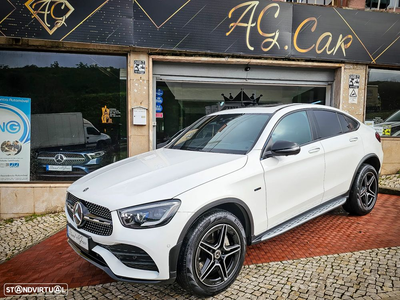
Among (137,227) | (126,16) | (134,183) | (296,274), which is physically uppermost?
(126,16)

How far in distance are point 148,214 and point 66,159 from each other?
4.44 m

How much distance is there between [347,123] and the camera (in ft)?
13.8

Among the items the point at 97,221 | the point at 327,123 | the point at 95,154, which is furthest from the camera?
the point at 95,154

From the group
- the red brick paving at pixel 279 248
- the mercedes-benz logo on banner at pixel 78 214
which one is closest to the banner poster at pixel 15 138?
the red brick paving at pixel 279 248

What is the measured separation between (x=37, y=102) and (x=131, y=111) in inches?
75.2

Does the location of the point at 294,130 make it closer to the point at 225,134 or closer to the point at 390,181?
the point at 225,134

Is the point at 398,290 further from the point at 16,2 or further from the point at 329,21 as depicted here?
the point at 16,2

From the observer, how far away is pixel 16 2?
5.00 meters

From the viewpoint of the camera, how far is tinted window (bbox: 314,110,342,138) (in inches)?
148

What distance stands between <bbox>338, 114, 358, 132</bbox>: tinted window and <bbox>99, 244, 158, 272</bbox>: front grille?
3.27m

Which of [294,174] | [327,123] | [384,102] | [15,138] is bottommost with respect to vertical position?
[294,174]

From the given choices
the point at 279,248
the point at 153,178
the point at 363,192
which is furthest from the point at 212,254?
the point at 363,192

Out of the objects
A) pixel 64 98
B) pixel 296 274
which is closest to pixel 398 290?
pixel 296 274

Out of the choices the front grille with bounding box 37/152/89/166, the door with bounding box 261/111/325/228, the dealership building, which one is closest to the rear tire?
the door with bounding box 261/111/325/228
